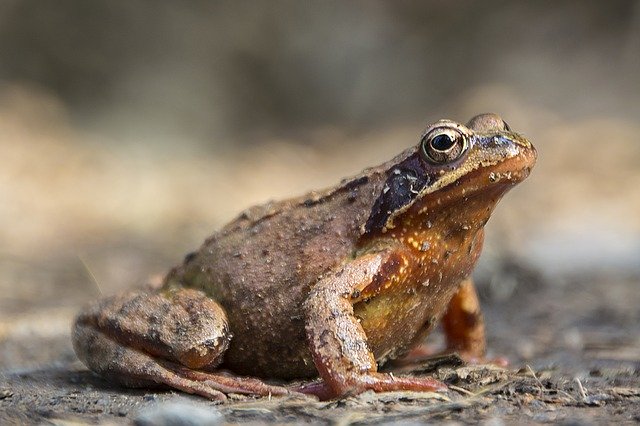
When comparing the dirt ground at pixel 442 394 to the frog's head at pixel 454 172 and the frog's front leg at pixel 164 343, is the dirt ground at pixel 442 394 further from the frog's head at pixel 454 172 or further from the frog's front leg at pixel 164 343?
the frog's head at pixel 454 172

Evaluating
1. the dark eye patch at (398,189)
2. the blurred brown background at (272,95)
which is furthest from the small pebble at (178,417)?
the blurred brown background at (272,95)

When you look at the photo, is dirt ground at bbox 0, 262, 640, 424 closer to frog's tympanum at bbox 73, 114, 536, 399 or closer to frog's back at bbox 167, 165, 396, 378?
frog's tympanum at bbox 73, 114, 536, 399

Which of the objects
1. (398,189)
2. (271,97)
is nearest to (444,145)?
(398,189)

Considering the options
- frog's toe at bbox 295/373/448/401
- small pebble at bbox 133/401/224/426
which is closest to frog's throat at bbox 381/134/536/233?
frog's toe at bbox 295/373/448/401

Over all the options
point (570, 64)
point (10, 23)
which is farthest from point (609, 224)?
point (10, 23)

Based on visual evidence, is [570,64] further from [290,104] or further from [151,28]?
[151,28]

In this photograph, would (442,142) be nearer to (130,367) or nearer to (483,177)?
(483,177)
